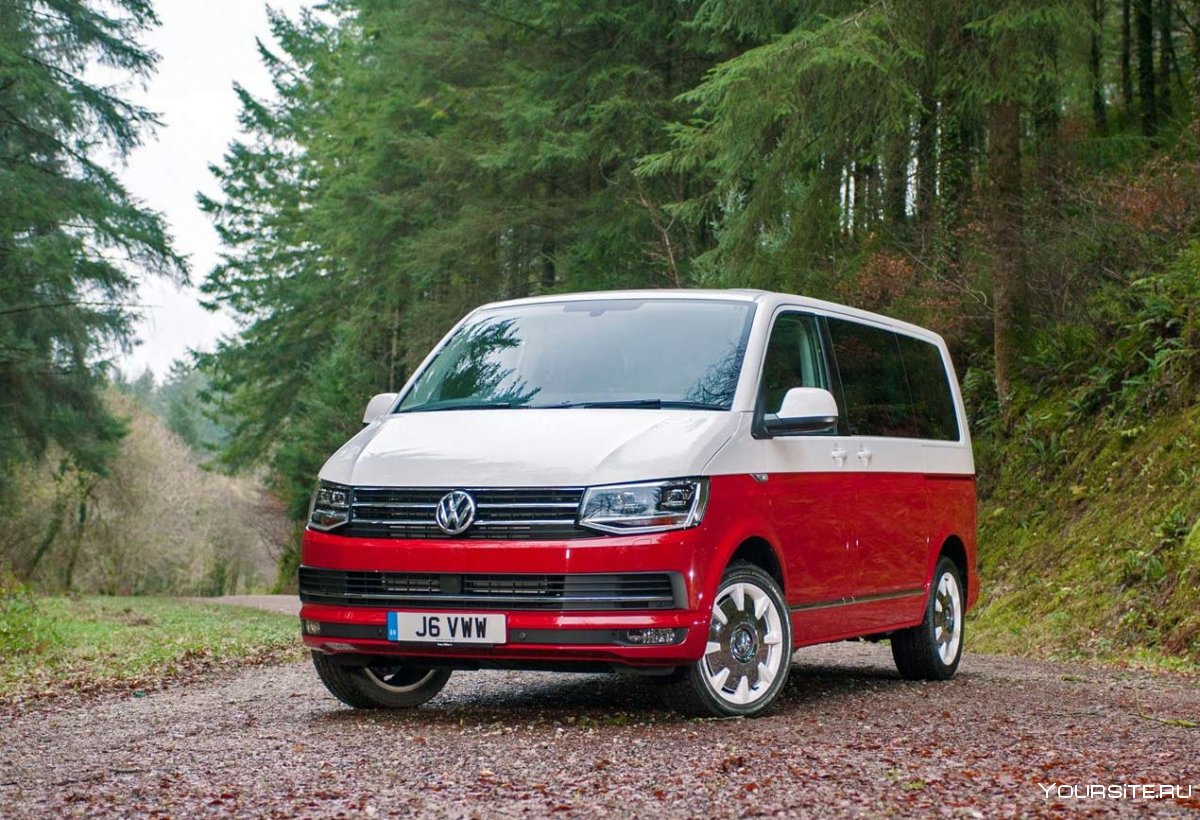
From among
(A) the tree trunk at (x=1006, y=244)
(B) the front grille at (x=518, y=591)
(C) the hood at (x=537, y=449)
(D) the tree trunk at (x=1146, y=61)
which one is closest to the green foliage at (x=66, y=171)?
(A) the tree trunk at (x=1006, y=244)

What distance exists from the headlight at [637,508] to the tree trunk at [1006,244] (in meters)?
12.5

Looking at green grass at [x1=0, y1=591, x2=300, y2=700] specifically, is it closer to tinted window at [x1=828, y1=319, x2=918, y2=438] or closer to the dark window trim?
the dark window trim

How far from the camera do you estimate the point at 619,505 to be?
21.7 feet

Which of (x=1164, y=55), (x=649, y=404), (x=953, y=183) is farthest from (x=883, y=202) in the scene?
(x=649, y=404)

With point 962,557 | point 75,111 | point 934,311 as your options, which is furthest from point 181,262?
point 962,557

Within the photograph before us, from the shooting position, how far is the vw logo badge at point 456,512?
674cm

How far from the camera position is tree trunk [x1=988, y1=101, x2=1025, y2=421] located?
18.0 m

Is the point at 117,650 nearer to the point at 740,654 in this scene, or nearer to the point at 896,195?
the point at 740,654

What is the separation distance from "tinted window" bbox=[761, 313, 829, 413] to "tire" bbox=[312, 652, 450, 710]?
236 centimetres

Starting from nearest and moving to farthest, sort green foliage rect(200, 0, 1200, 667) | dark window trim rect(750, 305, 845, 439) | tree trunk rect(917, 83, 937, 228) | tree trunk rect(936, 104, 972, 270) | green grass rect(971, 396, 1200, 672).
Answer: dark window trim rect(750, 305, 845, 439), green grass rect(971, 396, 1200, 672), green foliage rect(200, 0, 1200, 667), tree trunk rect(936, 104, 972, 270), tree trunk rect(917, 83, 937, 228)

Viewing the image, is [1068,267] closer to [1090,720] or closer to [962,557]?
[962,557]

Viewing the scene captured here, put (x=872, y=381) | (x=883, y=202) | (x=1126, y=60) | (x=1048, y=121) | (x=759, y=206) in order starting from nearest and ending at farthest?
(x=872, y=381) < (x=759, y=206) < (x=1048, y=121) < (x=883, y=202) < (x=1126, y=60)

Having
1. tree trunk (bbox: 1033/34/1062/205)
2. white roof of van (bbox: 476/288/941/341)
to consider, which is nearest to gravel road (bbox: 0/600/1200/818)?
white roof of van (bbox: 476/288/941/341)

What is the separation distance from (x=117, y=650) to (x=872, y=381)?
Result: 8.20 m
